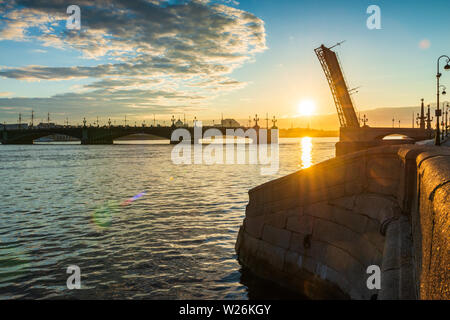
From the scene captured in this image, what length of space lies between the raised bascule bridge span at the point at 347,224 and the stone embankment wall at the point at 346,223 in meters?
0.02

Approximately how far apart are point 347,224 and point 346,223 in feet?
0.12

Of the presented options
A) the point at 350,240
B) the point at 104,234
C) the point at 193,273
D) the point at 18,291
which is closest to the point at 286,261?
the point at 350,240

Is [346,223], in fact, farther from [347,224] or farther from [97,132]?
[97,132]

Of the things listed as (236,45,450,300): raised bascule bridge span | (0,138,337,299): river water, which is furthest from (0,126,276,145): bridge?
(236,45,450,300): raised bascule bridge span

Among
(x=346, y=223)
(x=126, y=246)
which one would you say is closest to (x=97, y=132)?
(x=126, y=246)

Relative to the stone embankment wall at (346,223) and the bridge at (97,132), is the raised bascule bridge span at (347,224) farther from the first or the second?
the bridge at (97,132)

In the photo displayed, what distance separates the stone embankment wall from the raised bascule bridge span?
18mm

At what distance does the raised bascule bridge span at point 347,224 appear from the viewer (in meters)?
5.28

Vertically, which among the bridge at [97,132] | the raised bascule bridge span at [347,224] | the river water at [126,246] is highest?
the bridge at [97,132]

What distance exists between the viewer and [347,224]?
7789 mm

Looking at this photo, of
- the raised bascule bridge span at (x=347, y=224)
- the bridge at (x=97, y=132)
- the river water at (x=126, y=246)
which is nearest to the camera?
the raised bascule bridge span at (x=347, y=224)

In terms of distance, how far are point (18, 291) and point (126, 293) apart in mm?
2913

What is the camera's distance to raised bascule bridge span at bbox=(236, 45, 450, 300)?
5.28 meters

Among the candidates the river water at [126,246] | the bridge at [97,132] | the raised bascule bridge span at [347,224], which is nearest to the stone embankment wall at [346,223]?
the raised bascule bridge span at [347,224]
